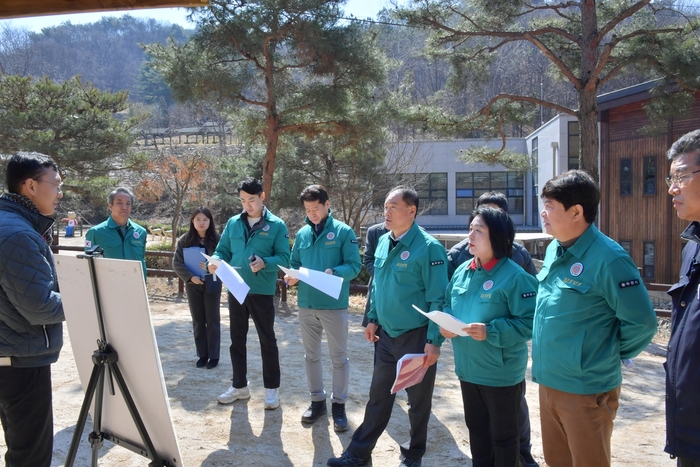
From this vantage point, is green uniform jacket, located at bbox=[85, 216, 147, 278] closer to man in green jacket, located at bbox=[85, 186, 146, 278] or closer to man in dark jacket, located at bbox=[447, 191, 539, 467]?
man in green jacket, located at bbox=[85, 186, 146, 278]

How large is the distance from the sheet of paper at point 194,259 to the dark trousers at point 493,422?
3.55m

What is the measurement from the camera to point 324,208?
4.46 meters

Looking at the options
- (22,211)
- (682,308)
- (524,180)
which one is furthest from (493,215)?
(524,180)

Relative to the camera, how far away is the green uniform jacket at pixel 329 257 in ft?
14.3

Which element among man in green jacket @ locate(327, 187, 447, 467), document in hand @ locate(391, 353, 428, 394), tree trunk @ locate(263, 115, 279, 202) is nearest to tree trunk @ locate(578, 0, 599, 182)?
tree trunk @ locate(263, 115, 279, 202)

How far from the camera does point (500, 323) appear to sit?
9.46 feet

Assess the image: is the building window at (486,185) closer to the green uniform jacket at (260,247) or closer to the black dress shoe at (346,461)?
the green uniform jacket at (260,247)

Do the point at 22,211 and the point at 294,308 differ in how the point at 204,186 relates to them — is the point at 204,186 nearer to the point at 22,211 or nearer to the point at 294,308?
the point at 294,308

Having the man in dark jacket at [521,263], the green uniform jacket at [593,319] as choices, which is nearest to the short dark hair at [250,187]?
the man in dark jacket at [521,263]

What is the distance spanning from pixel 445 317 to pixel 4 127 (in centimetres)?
1478

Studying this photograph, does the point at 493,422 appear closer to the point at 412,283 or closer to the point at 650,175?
the point at 412,283

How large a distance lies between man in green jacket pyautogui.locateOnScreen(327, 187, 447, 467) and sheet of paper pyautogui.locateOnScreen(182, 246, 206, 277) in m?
2.73

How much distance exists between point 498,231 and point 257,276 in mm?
2239

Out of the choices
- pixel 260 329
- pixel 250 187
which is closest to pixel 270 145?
pixel 250 187
